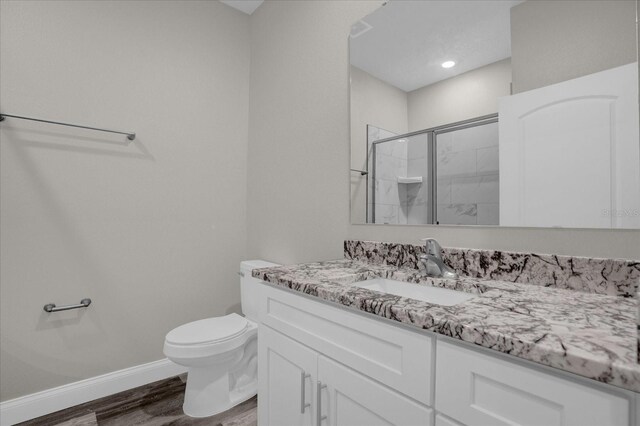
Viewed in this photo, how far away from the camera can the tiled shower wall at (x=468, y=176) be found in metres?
1.15

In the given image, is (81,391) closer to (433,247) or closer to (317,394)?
(317,394)

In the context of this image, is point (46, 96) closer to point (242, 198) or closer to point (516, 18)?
point (242, 198)

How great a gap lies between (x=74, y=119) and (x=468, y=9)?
2.05 meters

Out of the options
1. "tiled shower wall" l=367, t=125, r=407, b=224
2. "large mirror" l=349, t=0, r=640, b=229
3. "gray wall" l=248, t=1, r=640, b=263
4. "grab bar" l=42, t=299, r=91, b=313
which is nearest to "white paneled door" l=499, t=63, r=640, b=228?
"large mirror" l=349, t=0, r=640, b=229

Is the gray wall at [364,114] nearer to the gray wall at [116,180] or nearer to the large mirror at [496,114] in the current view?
the large mirror at [496,114]

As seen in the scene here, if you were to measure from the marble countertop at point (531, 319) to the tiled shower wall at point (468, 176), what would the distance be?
257mm

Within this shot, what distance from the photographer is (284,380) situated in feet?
3.69

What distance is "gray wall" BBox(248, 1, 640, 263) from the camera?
1658 millimetres

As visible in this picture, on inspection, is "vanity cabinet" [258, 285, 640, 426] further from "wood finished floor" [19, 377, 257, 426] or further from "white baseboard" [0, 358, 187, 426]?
"white baseboard" [0, 358, 187, 426]

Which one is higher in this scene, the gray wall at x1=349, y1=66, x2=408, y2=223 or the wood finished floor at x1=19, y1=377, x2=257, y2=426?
the gray wall at x1=349, y1=66, x2=408, y2=223

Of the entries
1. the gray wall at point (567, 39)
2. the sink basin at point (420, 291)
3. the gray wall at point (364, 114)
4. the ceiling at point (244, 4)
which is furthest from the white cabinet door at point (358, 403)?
the ceiling at point (244, 4)

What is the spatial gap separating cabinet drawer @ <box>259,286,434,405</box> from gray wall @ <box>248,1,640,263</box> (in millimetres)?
607

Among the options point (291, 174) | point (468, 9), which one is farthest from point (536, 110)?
point (291, 174)

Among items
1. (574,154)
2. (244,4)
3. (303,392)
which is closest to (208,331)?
(303,392)
